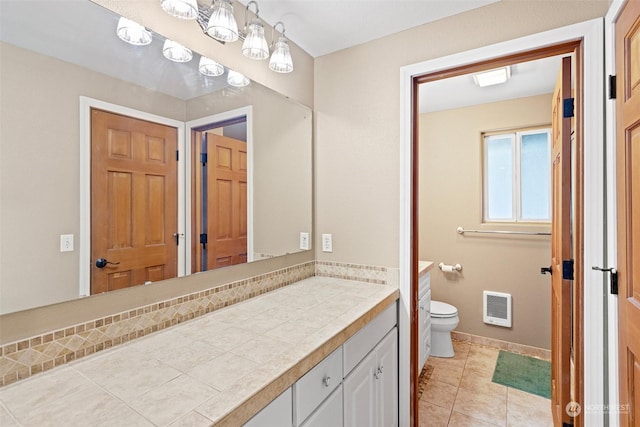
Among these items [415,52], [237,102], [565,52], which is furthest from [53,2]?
[565,52]

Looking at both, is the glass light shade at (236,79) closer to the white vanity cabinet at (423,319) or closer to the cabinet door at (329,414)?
the cabinet door at (329,414)

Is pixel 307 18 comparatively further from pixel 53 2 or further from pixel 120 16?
pixel 53 2

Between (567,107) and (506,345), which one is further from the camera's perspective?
(506,345)

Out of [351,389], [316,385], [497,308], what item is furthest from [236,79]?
[497,308]

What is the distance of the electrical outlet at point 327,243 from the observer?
1.97m

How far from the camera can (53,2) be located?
2.95ft

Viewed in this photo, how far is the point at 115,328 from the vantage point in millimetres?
1021

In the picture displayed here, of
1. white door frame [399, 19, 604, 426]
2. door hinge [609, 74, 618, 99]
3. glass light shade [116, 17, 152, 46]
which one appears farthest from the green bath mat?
glass light shade [116, 17, 152, 46]

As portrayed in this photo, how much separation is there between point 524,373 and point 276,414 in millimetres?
2472

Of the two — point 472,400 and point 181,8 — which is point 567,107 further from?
point 472,400

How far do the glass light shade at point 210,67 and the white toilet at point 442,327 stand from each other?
94.6 inches

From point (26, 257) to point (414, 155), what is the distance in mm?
1680

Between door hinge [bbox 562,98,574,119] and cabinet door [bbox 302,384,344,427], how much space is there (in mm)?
1612

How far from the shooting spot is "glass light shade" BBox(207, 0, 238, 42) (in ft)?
3.97
